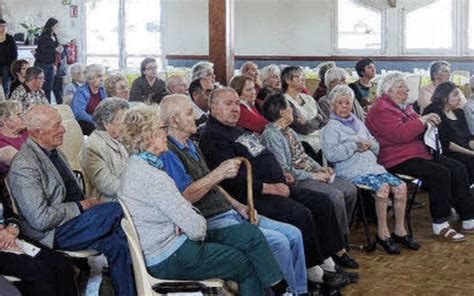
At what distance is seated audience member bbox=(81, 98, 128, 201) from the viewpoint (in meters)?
4.35

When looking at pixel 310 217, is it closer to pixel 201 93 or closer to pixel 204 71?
pixel 201 93

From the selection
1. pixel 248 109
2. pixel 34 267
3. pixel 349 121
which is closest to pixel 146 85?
pixel 248 109

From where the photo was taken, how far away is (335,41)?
12492 millimetres

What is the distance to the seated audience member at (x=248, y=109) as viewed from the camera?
534 centimetres

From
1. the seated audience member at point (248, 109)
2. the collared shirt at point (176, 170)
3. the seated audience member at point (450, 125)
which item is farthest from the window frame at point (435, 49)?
the collared shirt at point (176, 170)

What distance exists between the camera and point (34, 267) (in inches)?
136

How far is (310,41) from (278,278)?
9.51 m

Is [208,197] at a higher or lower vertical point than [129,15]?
lower

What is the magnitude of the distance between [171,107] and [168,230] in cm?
81

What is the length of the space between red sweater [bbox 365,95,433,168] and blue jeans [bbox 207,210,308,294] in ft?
6.26

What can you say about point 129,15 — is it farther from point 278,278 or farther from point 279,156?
point 278,278

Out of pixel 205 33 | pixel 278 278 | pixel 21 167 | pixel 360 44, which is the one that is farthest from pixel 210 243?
pixel 205 33

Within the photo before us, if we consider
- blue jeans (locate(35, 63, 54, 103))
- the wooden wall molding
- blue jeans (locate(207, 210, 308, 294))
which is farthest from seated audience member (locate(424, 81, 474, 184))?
blue jeans (locate(35, 63, 54, 103))

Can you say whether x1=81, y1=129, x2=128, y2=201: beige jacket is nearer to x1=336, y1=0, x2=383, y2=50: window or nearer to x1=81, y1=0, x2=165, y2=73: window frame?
x1=336, y1=0, x2=383, y2=50: window
